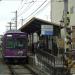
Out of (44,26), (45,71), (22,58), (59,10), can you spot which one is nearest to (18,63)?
(22,58)

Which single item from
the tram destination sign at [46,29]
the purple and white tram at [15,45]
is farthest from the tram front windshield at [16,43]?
the tram destination sign at [46,29]

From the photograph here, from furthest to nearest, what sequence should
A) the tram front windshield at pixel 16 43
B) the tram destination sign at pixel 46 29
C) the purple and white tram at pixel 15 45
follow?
the tram destination sign at pixel 46 29
the tram front windshield at pixel 16 43
the purple and white tram at pixel 15 45

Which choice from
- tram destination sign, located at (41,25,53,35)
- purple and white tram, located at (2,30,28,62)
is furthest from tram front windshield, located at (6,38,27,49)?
tram destination sign, located at (41,25,53,35)

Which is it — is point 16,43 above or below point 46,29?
below

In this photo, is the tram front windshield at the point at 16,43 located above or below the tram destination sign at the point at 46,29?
below

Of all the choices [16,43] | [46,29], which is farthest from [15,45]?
[46,29]

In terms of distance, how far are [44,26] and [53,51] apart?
4.66 meters

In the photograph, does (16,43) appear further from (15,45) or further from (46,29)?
(46,29)

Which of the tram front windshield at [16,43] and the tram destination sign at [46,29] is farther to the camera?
the tram destination sign at [46,29]

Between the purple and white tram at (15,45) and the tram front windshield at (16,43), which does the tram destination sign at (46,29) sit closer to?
the purple and white tram at (15,45)

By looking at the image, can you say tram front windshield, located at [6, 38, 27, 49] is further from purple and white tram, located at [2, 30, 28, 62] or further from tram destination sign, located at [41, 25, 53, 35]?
tram destination sign, located at [41, 25, 53, 35]

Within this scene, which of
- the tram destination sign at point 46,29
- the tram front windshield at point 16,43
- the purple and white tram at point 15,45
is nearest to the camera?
the purple and white tram at point 15,45

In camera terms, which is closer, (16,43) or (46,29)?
(16,43)

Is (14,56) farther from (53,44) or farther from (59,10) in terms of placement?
(59,10)
